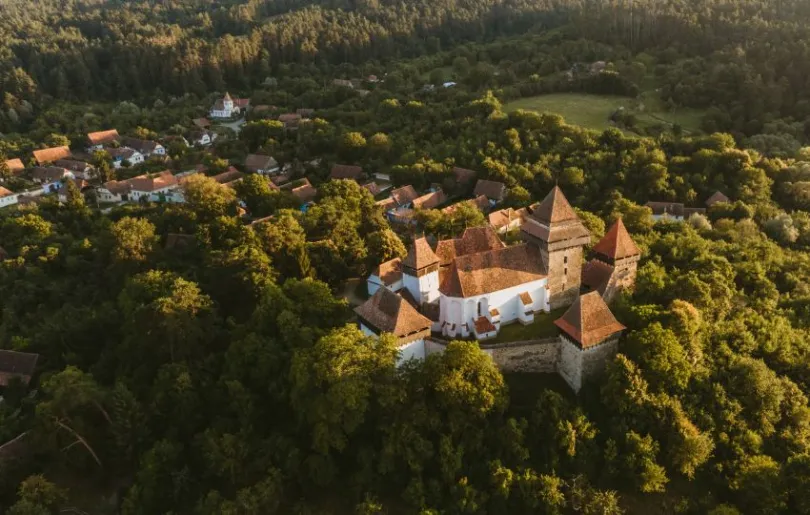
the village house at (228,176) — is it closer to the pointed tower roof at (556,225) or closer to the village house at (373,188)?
the village house at (373,188)

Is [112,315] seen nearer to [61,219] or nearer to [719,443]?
[61,219]

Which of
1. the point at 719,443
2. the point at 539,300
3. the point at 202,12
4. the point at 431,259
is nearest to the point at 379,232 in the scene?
the point at 431,259

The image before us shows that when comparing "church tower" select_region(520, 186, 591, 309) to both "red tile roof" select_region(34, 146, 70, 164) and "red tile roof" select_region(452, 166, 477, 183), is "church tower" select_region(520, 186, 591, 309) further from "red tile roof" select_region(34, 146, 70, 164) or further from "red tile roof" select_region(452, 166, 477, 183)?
"red tile roof" select_region(34, 146, 70, 164)

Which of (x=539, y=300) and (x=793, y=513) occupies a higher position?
(x=539, y=300)

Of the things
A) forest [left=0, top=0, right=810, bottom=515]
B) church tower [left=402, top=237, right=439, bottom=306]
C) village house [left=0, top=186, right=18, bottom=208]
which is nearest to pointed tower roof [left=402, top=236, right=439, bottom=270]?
church tower [left=402, top=237, right=439, bottom=306]

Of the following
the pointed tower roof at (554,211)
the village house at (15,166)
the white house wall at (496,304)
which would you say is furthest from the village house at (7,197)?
the pointed tower roof at (554,211)
